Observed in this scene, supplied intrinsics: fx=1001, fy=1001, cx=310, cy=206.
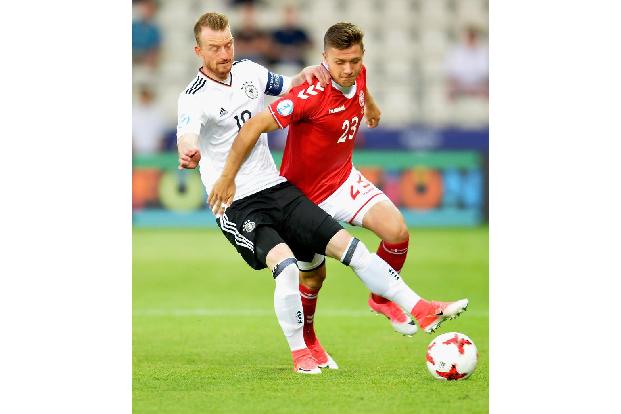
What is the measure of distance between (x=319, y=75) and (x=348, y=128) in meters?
0.39

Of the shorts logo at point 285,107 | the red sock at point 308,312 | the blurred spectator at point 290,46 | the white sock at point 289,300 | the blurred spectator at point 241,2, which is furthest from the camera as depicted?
the blurred spectator at point 241,2

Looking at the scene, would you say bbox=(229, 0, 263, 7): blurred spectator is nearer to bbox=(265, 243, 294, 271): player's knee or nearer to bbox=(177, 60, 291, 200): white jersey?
bbox=(177, 60, 291, 200): white jersey

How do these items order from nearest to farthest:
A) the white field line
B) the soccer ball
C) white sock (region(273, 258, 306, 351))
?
1. the soccer ball
2. white sock (region(273, 258, 306, 351))
3. the white field line

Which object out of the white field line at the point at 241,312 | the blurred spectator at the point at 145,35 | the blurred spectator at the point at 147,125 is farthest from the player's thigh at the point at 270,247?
the blurred spectator at the point at 147,125

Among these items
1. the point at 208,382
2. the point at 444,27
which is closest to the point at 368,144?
the point at 444,27

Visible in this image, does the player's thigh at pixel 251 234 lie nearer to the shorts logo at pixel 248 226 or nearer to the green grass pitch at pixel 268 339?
the shorts logo at pixel 248 226

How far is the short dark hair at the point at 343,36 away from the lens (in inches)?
224

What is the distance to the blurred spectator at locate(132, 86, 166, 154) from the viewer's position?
14.0 metres

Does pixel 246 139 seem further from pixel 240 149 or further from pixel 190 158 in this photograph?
→ pixel 190 158

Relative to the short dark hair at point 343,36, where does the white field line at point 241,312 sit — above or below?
below

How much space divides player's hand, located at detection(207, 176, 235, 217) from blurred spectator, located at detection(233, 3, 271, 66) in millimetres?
8920

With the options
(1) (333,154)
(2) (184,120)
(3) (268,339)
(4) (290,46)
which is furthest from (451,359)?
(4) (290,46)

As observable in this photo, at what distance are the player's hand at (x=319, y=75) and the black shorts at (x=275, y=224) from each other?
2.17 ft

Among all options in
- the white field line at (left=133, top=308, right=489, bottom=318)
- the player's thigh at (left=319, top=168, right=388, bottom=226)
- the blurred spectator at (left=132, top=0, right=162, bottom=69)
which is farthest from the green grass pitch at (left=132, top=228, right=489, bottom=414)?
the blurred spectator at (left=132, top=0, right=162, bottom=69)
